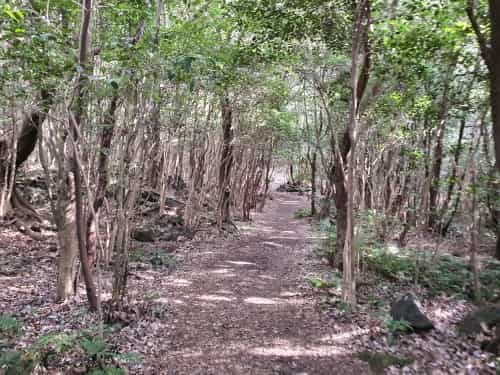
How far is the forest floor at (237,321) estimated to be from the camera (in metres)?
4.50

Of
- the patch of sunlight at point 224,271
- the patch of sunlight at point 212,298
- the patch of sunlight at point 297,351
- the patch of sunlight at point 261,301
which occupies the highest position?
the patch of sunlight at point 224,271

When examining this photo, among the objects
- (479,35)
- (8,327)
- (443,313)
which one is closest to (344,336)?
(443,313)

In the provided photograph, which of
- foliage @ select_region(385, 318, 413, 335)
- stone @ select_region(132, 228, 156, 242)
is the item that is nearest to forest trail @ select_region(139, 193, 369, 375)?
foliage @ select_region(385, 318, 413, 335)

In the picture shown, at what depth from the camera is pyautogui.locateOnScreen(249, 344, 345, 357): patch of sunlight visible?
471cm

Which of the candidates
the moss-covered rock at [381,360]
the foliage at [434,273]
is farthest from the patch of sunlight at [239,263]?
the moss-covered rock at [381,360]

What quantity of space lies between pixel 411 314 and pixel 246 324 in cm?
264

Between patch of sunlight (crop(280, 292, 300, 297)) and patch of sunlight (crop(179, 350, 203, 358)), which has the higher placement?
patch of sunlight (crop(280, 292, 300, 297))

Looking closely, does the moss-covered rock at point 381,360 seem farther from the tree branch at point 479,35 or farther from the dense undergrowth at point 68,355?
the tree branch at point 479,35

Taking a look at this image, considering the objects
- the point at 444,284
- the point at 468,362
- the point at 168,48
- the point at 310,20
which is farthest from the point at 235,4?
the point at 444,284

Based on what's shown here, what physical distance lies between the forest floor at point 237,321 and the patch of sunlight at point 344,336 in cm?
2

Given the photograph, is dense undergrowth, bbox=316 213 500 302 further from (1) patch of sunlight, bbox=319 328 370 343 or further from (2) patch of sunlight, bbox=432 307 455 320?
(1) patch of sunlight, bbox=319 328 370 343

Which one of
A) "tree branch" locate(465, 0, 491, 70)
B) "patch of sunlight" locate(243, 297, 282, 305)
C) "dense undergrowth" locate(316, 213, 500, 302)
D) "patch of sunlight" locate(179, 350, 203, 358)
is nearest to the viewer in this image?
"tree branch" locate(465, 0, 491, 70)

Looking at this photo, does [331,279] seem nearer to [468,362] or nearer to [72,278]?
[468,362]

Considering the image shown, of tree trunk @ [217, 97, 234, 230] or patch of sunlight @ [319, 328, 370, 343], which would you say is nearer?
patch of sunlight @ [319, 328, 370, 343]
